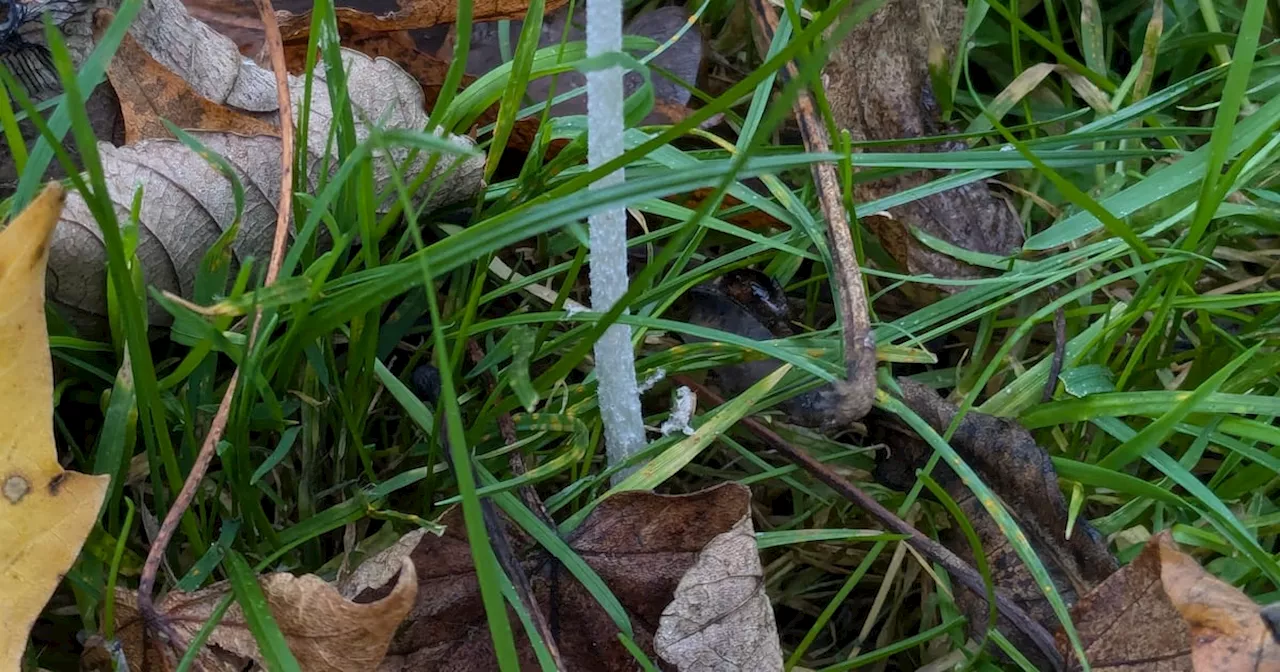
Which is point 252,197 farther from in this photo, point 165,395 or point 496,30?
point 496,30

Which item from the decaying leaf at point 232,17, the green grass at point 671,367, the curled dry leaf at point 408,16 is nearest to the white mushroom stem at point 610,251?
the green grass at point 671,367

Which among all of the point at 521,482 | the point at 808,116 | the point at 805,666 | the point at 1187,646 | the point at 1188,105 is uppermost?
the point at 808,116

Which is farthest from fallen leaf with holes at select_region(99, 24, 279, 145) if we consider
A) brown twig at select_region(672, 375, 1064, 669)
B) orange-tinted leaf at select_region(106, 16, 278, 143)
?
brown twig at select_region(672, 375, 1064, 669)

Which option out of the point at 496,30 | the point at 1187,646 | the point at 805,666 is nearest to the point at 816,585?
the point at 805,666

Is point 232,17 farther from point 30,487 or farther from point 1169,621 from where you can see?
point 1169,621

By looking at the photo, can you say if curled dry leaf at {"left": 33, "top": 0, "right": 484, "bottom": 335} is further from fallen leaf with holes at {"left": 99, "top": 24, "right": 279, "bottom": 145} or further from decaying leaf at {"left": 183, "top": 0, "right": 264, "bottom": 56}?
decaying leaf at {"left": 183, "top": 0, "right": 264, "bottom": 56}

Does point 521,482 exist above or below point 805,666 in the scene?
above
